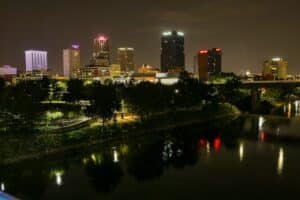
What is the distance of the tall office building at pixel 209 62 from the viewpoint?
92938 millimetres

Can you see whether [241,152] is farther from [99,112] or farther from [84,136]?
[99,112]

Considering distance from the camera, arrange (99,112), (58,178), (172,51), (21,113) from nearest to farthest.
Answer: (58,178) → (21,113) → (99,112) → (172,51)

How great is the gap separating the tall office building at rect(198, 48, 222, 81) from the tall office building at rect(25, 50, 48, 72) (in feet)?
168

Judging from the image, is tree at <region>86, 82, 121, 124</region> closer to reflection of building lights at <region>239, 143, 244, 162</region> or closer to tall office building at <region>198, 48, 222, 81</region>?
reflection of building lights at <region>239, 143, 244, 162</region>

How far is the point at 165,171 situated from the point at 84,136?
19.0 feet

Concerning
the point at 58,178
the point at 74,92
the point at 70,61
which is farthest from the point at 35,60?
the point at 58,178

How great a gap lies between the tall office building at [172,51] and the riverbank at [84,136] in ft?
267

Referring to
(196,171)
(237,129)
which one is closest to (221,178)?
(196,171)

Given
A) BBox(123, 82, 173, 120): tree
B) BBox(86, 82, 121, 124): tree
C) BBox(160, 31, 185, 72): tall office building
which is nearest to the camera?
BBox(86, 82, 121, 124): tree

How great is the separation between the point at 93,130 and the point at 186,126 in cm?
828

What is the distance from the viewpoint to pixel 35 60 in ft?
386

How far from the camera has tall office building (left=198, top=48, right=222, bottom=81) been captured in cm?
9294

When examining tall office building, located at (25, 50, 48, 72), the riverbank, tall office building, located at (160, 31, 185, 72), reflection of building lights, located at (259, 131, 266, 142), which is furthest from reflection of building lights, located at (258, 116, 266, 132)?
tall office building, located at (25, 50, 48, 72)

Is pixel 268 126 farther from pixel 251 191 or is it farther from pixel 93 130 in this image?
pixel 251 191
